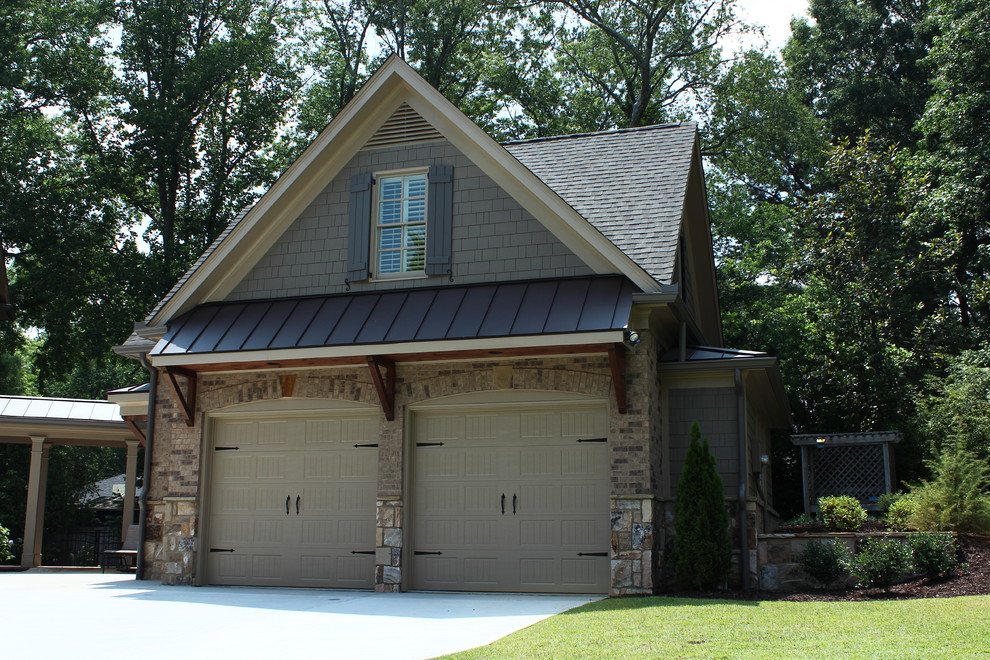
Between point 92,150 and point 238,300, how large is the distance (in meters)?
17.2

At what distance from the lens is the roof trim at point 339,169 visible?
40.0 ft

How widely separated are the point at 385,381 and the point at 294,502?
6.91 feet

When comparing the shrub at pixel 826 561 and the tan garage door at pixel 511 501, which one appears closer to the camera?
the shrub at pixel 826 561

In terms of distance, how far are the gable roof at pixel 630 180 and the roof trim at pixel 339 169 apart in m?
1.05

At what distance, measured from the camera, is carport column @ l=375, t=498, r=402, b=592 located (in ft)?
37.7

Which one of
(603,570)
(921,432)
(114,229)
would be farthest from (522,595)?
(114,229)

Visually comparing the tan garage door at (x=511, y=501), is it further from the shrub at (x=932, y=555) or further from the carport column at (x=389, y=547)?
the shrub at (x=932, y=555)

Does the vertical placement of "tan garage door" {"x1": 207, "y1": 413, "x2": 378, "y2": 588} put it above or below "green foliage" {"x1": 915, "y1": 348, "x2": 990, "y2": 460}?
below

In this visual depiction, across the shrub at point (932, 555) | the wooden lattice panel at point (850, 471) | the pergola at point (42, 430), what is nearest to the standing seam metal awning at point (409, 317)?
the shrub at point (932, 555)

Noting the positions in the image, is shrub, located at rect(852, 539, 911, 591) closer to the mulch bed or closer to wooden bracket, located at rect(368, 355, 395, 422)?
the mulch bed

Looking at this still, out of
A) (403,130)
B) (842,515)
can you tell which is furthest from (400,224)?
(842,515)

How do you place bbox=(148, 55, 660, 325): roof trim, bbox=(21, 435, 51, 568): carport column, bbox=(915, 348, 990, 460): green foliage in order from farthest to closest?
bbox=(21, 435, 51, 568): carport column, bbox=(915, 348, 990, 460): green foliage, bbox=(148, 55, 660, 325): roof trim

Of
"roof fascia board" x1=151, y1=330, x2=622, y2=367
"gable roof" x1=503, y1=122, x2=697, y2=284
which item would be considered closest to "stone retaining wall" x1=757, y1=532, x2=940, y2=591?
"roof fascia board" x1=151, y1=330, x2=622, y2=367

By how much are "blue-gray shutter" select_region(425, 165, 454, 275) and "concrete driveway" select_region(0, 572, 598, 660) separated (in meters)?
4.19
